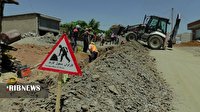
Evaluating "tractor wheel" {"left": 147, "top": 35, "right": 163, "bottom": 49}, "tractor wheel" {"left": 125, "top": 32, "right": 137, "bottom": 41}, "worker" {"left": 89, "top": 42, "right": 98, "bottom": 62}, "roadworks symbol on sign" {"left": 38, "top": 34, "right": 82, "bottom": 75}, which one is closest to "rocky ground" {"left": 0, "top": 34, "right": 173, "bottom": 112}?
"roadworks symbol on sign" {"left": 38, "top": 34, "right": 82, "bottom": 75}

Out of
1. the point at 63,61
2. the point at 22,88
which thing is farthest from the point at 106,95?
the point at 22,88

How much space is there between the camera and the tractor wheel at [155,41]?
26453 mm

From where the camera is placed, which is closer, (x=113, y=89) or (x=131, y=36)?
(x=113, y=89)

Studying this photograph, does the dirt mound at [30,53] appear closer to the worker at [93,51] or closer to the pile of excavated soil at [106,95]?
the worker at [93,51]

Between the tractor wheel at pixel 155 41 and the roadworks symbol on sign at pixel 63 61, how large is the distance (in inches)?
753

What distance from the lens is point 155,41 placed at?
26.5 m

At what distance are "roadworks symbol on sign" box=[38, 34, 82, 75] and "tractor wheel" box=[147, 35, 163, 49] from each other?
1912 centimetres

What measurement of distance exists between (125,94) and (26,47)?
1929cm

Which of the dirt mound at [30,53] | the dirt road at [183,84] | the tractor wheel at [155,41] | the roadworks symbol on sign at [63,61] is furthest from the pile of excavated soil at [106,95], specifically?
the tractor wheel at [155,41]

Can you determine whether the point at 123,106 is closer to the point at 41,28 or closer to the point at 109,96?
the point at 109,96

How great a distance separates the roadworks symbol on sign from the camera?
7730mm

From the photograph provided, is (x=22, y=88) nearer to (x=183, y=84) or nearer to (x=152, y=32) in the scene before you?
(x=183, y=84)

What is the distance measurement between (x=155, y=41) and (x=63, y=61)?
1936 cm

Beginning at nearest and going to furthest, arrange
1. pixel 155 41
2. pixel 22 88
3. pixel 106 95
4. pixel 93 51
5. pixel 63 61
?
1. pixel 63 61
2. pixel 106 95
3. pixel 22 88
4. pixel 93 51
5. pixel 155 41
